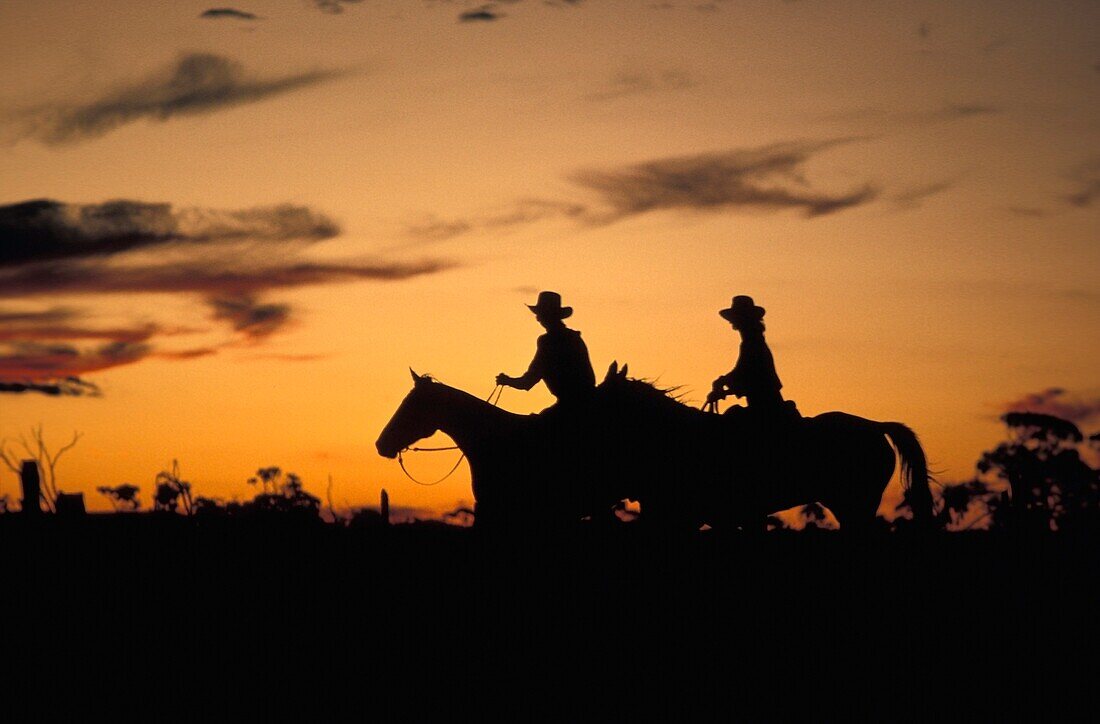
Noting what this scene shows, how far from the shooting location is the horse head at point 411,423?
48.3ft

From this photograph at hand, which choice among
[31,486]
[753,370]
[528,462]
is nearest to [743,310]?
[753,370]

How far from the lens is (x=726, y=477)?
14.6m

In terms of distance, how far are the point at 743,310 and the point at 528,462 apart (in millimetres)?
2701

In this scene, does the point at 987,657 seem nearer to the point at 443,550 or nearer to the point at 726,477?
the point at 726,477

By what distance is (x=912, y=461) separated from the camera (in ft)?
48.8

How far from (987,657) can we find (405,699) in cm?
486

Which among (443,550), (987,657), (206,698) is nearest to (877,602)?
(987,657)

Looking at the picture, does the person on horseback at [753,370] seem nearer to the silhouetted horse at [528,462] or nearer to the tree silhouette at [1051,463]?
the silhouetted horse at [528,462]

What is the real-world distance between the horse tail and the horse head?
15.5ft

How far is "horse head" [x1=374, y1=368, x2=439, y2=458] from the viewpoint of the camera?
580 inches

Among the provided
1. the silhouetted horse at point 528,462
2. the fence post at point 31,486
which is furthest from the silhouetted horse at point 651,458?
the fence post at point 31,486

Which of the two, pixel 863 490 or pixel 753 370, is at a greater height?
pixel 753 370

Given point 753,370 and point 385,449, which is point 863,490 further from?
point 385,449

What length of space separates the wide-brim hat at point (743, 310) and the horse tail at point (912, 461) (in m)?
1.82
